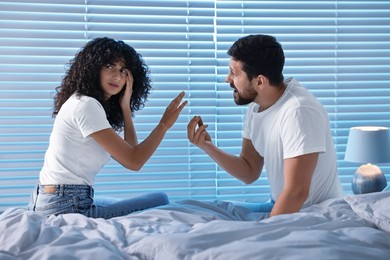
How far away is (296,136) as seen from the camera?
7.61 ft

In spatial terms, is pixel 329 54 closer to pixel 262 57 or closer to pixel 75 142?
pixel 262 57

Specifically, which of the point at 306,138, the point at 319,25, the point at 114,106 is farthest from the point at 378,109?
the point at 114,106

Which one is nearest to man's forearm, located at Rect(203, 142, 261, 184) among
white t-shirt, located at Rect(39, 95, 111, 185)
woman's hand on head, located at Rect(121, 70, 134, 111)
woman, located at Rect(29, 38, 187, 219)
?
woman, located at Rect(29, 38, 187, 219)

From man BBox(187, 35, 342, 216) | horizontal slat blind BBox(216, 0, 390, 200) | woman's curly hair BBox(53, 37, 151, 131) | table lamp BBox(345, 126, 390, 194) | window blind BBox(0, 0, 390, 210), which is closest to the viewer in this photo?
man BBox(187, 35, 342, 216)

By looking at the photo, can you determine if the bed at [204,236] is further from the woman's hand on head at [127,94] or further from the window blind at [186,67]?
the window blind at [186,67]

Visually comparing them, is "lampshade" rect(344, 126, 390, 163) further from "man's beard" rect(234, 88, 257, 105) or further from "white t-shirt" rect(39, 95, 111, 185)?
"white t-shirt" rect(39, 95, 111, 185)

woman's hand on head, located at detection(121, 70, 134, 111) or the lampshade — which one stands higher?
woman's hand on head, located at detection(121, 70, 134, 111)

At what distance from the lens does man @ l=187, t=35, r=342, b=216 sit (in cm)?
229

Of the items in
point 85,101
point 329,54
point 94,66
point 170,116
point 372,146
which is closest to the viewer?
point 85,101

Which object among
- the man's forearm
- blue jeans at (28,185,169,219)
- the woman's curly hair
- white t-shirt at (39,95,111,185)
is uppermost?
the woman's curly hair

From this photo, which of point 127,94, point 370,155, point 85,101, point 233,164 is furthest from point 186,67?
point 370,155

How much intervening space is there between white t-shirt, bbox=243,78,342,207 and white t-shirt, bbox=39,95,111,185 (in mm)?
701

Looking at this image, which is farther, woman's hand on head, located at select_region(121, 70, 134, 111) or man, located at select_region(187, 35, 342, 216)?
woman's hand on head, located at select_region(121, 70, 134, 111)

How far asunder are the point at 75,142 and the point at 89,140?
59 mm
